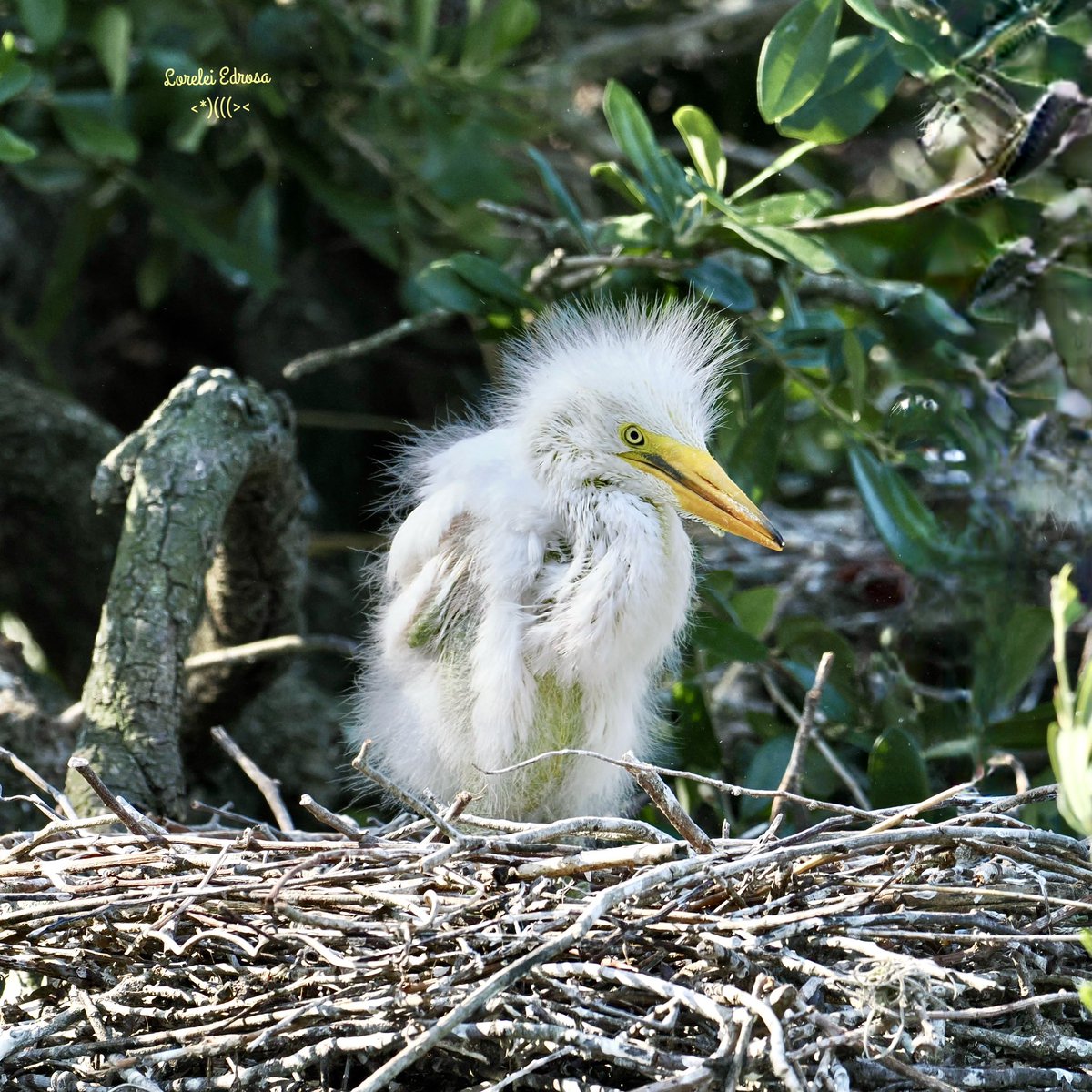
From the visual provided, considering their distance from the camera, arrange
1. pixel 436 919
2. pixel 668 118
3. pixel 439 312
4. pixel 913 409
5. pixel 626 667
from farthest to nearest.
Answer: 1. pixel 668 118
2. pixel 439 312
3. pixel 913 409
4. pixel 626 667
5. pixel 436 919

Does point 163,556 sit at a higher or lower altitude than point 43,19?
lower

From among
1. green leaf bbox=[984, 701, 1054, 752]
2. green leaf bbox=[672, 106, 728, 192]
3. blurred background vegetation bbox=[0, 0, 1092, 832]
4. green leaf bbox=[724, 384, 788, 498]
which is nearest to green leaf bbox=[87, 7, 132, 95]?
blurred background vegetation bbox=[0, 0, 1092, 832]

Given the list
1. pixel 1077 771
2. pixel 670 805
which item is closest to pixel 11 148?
pixel 670 805

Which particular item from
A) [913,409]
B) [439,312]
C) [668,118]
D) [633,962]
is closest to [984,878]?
[633,962]

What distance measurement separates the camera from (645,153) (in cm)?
220

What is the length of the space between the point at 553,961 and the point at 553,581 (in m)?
0.56

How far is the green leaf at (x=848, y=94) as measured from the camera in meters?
2.07

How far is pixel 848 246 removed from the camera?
245cm

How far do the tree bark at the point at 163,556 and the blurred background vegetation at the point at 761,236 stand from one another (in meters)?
0.23

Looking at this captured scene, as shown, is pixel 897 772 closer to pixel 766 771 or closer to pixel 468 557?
pixel 766 771

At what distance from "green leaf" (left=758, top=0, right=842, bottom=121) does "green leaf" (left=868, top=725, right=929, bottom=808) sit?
96cm

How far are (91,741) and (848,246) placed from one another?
5.11 ft

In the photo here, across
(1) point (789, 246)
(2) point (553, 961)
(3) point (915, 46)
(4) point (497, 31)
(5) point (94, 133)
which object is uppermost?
(4) point (497, 31)

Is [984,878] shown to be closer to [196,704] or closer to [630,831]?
[630,831]
